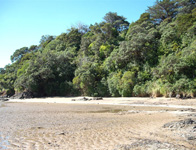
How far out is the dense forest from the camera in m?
24.7

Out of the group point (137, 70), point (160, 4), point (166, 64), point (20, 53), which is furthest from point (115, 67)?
point (20, 53)

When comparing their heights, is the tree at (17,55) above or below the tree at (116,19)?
below

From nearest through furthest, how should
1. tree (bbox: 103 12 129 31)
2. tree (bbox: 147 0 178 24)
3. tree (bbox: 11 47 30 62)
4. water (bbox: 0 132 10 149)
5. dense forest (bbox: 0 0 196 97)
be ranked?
1. water (bbox: 0 132 10 149)
2. dense forest (bbox: 0 0 196 97)
3. tree (bbox: 147 0 178 24)
4. tree (bbox: 103 12 129 31)
5. tree (bbox: 11 47 30 62)

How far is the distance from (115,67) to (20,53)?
6437 cm

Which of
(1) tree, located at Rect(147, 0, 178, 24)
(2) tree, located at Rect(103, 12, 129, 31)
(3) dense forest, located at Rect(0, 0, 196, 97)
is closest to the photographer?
(3) dense forest, located at Rect(0, 0, 196, 97)

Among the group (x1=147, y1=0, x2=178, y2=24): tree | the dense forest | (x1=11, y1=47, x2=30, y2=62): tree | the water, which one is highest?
(x1=147, y1=0, x2=178, y2=24): tree

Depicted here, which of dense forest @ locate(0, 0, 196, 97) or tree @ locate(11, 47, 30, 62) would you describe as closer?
dense forest @ locate(0, 0, 196, 97)

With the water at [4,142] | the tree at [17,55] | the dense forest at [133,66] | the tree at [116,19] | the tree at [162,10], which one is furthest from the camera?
the tree at [17,55]

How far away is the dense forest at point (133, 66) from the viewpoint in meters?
24.7

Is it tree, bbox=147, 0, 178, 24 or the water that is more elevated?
tree, bbox=147, 0, 178, 24

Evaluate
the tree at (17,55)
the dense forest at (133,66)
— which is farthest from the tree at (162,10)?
the tree at (17,55)

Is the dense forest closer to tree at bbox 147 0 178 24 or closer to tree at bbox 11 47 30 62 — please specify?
tree at bbox 147 0 178 24

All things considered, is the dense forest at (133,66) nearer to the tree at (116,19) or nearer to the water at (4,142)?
the tree at (116,19)

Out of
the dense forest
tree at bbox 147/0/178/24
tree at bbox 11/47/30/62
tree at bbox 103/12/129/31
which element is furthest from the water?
tree at bbox 11/47/30/62
